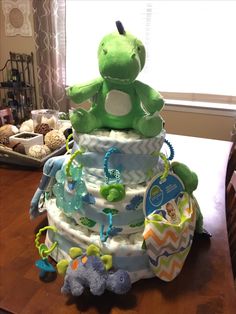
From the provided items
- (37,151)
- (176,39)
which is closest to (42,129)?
(37,151)

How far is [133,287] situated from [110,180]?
0.78ft

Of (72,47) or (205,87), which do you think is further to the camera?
(72,47)

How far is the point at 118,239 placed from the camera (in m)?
0.61

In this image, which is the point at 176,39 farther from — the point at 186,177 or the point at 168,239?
the point at 168,239

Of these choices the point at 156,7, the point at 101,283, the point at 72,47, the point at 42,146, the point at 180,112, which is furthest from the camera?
the point at 72,47

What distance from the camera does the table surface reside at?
56cm

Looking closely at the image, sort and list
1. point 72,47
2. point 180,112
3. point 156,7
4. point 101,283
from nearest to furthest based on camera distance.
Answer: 1. point 101,283
2. point 156,7
3. point 180,112
4. point 72,47

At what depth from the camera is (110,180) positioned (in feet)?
1.97

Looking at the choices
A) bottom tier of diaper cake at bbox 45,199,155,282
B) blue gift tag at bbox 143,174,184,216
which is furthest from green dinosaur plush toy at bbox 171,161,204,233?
bottom tier of diaper cake at bbox 45,199,155,282

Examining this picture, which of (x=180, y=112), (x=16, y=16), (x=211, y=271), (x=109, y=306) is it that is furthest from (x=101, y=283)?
(x=16, y=16)

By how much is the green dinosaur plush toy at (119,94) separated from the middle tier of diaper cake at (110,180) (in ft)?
0.09

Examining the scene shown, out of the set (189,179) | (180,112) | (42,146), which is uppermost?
(189,179)

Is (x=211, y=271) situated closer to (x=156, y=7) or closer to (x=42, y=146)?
(x=42, y=146)

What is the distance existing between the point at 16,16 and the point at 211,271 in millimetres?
2737
